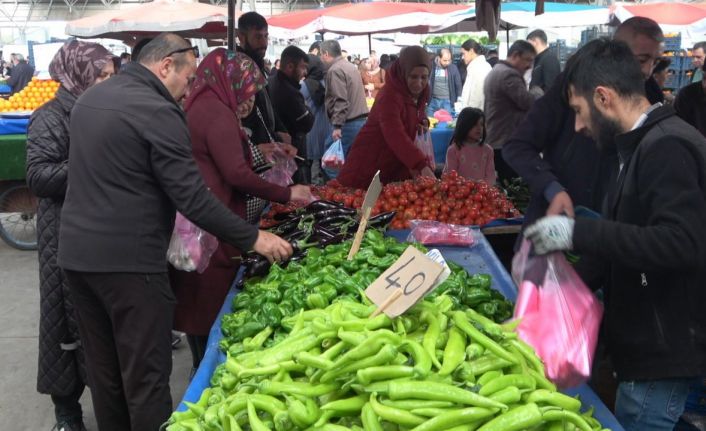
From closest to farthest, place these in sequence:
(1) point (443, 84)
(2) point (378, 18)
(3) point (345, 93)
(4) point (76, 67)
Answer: (4) point (76, 67)
(3) point (345, 93)
(2) point (378, 18)
(1) point (443, 84)

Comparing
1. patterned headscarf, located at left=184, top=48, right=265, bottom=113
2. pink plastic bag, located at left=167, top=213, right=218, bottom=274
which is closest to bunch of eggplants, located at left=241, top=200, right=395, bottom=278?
pink plastic bag, located at left=167, top=213, right=218, bottom=274

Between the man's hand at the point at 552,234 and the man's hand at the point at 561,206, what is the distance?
76 cm

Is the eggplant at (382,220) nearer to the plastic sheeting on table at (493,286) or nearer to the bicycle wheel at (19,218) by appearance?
the plastic sheeting on table at (493,286)

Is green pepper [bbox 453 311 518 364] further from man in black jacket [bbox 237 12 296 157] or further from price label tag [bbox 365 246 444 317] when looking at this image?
man in black jacket [bbox 237 12 296 157]

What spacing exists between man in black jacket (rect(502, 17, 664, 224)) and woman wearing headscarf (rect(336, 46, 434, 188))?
166 cm

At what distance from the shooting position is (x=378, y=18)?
32.1 ft

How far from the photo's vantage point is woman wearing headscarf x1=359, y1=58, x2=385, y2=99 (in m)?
13.1

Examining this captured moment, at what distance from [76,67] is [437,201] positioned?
8.16 feet

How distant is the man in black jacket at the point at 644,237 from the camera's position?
1875 mm

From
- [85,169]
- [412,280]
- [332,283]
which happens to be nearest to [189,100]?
[85,169]

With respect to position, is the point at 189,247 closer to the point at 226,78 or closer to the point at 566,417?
the point at 226,78

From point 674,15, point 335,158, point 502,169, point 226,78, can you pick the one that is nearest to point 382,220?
point 226,78

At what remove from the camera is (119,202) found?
8.98 feet

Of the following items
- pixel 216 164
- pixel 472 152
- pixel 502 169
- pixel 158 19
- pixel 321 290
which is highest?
pixel 158 19
